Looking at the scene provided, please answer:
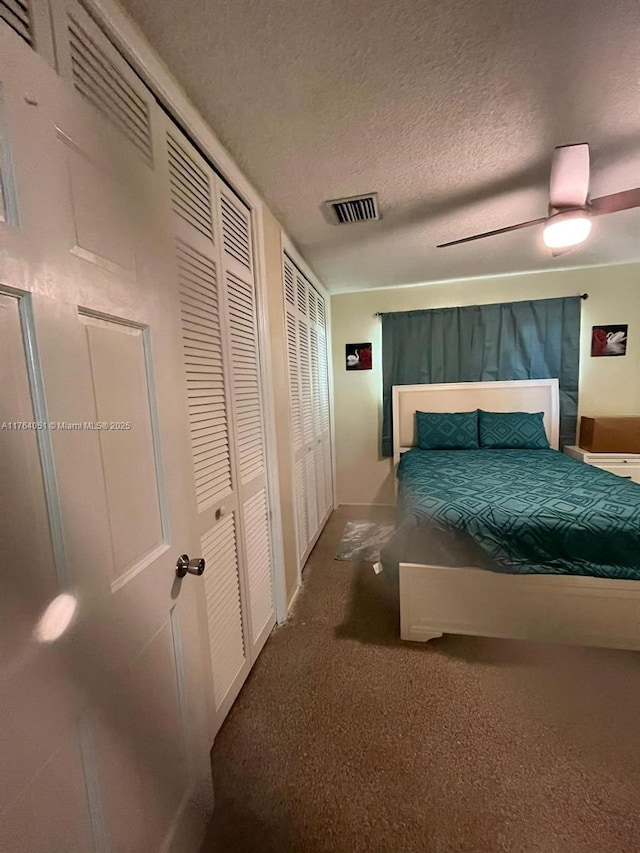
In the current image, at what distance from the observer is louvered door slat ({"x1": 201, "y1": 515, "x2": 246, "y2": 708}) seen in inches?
49.3

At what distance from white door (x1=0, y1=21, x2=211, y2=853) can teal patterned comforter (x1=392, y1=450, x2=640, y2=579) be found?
1287mm

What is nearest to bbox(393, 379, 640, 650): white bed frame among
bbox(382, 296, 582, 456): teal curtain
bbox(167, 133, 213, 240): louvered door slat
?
bbox(167, 133, 213, 240): louvered door slat

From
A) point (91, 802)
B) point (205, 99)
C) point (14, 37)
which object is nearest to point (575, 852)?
point (91, 802)

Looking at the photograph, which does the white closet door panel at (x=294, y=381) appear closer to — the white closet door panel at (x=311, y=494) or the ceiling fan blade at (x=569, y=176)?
the white closet door panel at (x=311, y=494)

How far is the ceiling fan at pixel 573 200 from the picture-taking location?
1.39 meters

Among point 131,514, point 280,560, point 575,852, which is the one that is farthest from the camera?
point 280,560

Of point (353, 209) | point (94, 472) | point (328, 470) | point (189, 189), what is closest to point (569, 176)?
point (353, 209)

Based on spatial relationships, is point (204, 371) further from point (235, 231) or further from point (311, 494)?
point (311, 494)

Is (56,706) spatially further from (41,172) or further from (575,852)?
(575,852)

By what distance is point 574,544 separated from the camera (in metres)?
1.54

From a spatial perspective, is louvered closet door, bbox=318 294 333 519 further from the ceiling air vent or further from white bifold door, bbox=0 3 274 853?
white bifold door, bbox=0 3 274 853

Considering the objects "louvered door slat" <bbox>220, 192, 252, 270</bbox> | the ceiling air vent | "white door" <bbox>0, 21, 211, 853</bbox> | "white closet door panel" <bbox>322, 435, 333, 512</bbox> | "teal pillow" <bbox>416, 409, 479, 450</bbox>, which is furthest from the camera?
"white closet door panel" <bbox>322, 435, 333, 512</bbox>

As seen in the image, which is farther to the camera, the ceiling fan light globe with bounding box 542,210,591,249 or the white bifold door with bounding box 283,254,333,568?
the white bifold door with bounding box 283,254,333,568

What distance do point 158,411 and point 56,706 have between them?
1.84ft
